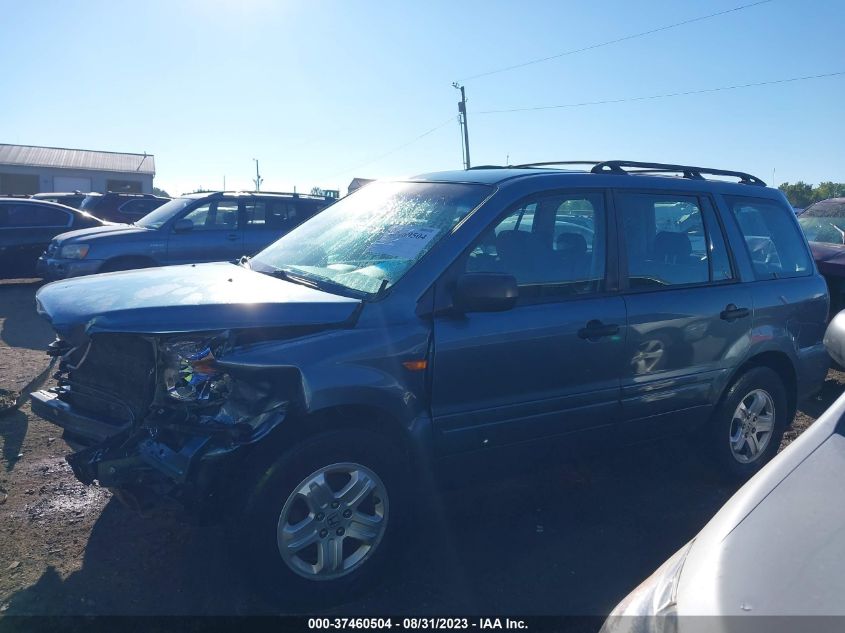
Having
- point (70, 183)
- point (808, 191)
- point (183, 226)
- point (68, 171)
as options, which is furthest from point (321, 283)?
point (68, 171)

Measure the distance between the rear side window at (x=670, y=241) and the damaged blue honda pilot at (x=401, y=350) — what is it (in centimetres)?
1

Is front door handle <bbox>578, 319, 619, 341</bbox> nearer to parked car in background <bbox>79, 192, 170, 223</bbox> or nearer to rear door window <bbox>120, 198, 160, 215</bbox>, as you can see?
parked car in background <bbox>79, 192, 170, 223</bbox>

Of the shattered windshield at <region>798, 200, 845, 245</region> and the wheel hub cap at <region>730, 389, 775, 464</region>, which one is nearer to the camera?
the wheel hub cap at <region>730, 389, 775, 464</region>

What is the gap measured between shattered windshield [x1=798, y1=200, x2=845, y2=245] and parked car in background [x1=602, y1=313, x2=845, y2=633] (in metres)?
8.72

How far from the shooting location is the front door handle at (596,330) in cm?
375

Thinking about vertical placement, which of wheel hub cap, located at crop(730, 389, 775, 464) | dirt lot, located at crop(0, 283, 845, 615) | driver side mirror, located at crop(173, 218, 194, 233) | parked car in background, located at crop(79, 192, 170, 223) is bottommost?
dirt lot, located at crop(0, 283, 845, 615)

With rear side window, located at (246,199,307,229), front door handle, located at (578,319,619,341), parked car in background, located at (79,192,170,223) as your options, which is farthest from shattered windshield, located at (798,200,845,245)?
parked car in background, located at (79,192,170,223)

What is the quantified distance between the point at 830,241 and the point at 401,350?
8594 millimetres

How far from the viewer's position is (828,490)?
184 centimetres

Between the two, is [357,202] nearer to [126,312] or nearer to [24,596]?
[126,312]

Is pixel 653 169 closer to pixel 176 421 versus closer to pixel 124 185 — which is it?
pixel 176 421

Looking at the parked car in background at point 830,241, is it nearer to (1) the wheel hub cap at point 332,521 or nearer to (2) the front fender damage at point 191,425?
(1) the wheel hub cap at point 332,521

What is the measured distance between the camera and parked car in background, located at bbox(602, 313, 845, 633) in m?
1.55

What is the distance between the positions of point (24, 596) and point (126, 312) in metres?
1.37
